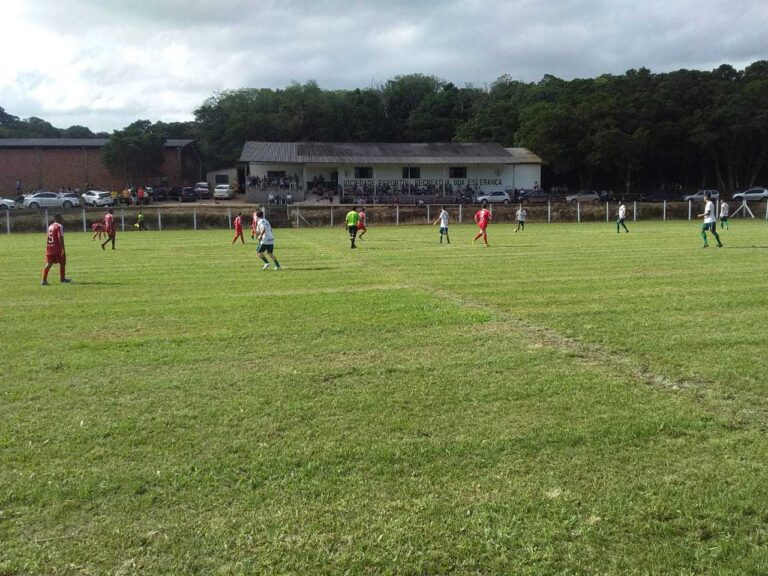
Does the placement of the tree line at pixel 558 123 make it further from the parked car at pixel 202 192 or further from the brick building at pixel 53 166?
the parked car at pixel 202 192

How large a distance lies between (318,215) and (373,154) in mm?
19518

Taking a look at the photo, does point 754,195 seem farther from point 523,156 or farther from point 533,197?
point 523,156

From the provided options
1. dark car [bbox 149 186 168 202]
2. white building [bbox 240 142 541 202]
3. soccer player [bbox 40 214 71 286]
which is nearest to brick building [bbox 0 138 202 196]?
dark car [bbox 149 186 168 202]

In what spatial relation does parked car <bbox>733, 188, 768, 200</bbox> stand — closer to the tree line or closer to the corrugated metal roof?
the tree line

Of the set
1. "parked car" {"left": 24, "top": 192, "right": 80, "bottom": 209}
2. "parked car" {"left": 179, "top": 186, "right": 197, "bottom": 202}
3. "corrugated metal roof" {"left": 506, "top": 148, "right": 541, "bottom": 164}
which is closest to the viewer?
"parked car" {"left": 24, "top": 192, "right": 80, "bottom": 209}

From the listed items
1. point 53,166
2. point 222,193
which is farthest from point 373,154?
point 53,166

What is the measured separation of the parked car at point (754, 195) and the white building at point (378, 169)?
19.1 metres

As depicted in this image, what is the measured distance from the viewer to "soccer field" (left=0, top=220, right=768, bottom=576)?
13.7 ft

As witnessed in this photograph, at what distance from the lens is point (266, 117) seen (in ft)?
265

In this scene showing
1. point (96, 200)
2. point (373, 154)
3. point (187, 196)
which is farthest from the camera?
point (373, 154)

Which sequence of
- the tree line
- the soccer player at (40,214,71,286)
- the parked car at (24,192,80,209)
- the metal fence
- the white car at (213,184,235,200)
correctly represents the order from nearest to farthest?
the soccer player at (40,214,71,286) < the metal fence < the parked car at (24,192,80,209) < the white car at (213,184,235,200) < the tree line

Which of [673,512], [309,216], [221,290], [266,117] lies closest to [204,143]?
[266,117]

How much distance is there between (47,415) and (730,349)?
26.6 ft

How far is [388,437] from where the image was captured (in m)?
5.89
